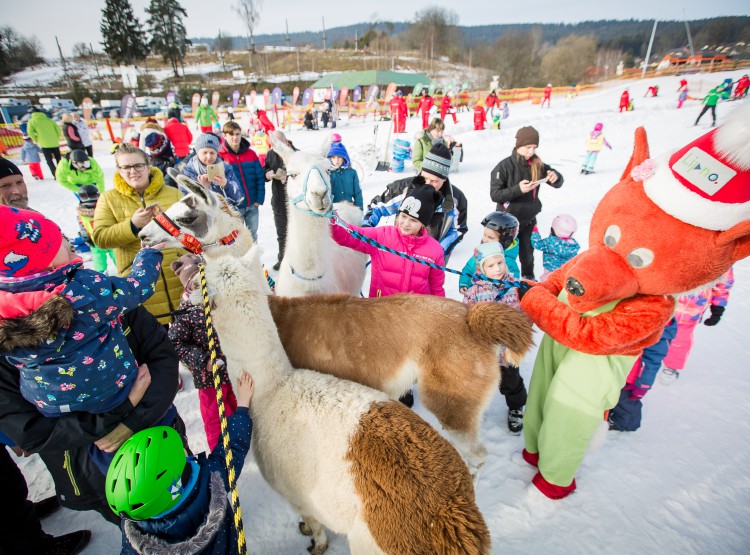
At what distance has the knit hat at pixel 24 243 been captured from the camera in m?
1.00

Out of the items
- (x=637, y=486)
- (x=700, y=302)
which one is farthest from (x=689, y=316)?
(x=637, y=486)

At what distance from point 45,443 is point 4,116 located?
22.2m

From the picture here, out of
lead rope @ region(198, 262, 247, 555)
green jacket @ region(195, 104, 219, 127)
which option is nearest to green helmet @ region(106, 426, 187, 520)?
lead rope @ region(198, 262, 247, 555)

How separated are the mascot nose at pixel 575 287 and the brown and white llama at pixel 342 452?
2.73 feet

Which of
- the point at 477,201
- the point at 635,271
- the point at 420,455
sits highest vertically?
the point at 635,271

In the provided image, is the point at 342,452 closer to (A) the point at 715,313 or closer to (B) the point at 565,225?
(B) the point at 565,225

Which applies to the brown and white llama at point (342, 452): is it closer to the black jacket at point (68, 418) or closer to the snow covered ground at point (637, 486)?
the black jacket at point (68, 418)

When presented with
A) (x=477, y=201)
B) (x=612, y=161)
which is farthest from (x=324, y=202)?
(x=612, y=161)

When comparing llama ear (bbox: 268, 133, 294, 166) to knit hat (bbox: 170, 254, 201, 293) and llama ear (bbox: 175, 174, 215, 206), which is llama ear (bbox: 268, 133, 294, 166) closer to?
llama ear (bbox: 175, 174, 215, 206)

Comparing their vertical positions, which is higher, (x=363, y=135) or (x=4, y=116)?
(x=4, y=116)

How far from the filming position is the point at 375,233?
2527mm

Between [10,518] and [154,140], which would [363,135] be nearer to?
[154,140]

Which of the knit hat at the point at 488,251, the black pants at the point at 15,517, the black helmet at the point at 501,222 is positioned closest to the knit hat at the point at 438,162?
the black helmet at the point at 501,222

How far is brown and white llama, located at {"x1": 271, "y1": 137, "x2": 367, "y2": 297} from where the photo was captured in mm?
2301
